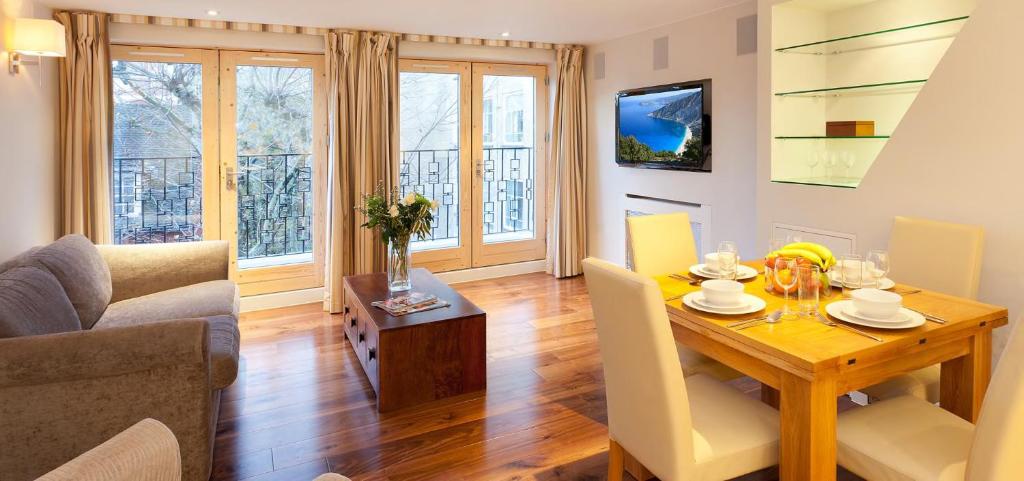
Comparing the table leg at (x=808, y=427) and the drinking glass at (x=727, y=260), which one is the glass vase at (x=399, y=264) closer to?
the drinking glass at (x=727, y=260)

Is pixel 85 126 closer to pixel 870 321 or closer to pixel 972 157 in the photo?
pixel 870 321

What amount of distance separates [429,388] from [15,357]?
5.91ft

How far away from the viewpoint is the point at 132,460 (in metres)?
0.93

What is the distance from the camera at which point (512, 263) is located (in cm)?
654

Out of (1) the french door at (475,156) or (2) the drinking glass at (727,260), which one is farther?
(1) the french door at (475,156)

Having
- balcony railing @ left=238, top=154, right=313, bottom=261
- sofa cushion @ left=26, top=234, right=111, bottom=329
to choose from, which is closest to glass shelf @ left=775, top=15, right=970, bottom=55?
balcony railing @ left=238, top=154, right=313, bottom=261

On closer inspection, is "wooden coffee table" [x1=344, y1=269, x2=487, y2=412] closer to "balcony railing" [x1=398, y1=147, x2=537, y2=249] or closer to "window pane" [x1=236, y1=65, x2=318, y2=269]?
"window pane" [x1=236, y1=65, x2=318, y2=269]

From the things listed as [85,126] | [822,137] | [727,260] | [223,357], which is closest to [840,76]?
[822,137]

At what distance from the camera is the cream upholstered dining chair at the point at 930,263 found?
242cm

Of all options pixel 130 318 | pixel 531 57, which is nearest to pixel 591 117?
pixel 531 57

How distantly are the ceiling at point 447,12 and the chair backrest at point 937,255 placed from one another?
232 cm

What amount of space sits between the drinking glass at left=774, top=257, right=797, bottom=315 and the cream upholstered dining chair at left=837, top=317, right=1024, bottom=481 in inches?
16.6

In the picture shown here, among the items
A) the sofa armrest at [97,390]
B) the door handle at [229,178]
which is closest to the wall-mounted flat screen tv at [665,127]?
the door handle at [229,178]

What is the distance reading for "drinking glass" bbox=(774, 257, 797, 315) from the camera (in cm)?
221
